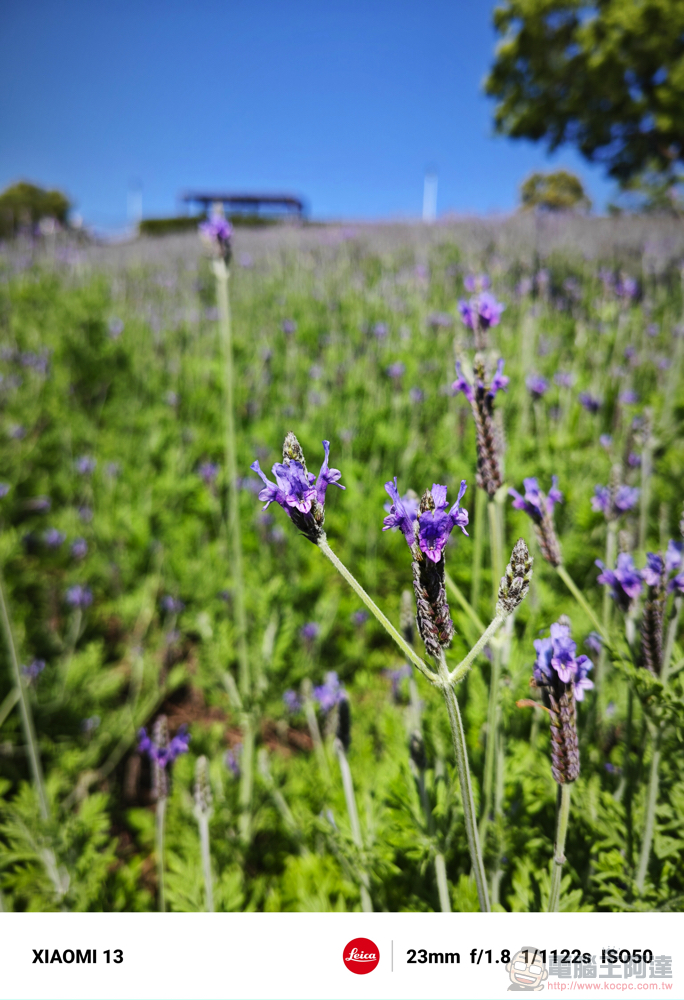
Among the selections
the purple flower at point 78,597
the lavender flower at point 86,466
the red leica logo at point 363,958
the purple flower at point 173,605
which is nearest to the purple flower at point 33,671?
the purple flower at point 78,597

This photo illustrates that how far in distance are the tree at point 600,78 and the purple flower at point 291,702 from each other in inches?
191

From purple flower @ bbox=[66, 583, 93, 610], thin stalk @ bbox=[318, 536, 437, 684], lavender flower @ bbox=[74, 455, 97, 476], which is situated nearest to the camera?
thin stalk @ bbox=[318, 536, 437, 684]

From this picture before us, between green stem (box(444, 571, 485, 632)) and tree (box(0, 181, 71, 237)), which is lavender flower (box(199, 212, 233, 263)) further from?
tree (box(0, 181, 71, 237))

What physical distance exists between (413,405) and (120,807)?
1.65m

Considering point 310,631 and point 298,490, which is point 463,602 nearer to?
point 298,490

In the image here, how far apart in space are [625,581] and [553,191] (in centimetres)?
1077

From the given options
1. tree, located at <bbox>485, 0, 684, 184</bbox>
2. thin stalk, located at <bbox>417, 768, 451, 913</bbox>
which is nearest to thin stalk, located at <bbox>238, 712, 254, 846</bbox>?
thin stalk, located at <bbox>417, 768, 451, 913</bbox>

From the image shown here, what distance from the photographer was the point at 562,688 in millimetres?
462

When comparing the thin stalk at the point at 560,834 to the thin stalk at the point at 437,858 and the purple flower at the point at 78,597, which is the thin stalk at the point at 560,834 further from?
the purple flower at the point at 78,597

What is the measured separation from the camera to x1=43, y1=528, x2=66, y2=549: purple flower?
174 cm

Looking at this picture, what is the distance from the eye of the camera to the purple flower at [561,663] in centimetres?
44

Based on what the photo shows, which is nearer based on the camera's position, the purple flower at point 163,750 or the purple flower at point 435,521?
the purple flower at point 435,521

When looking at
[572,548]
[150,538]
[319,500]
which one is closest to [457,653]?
[319,500]

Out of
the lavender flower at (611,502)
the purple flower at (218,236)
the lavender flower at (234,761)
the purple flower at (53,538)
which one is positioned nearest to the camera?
the lavender flower at (611,502)
